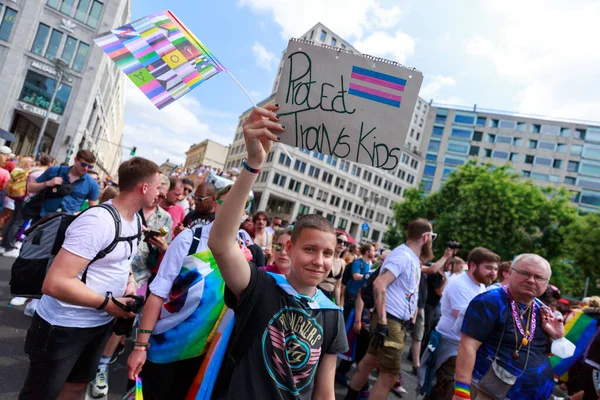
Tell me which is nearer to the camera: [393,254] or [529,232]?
[393,254]

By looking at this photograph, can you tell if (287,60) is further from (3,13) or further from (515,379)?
(3,13)

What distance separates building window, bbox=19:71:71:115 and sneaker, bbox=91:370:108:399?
3139 cm

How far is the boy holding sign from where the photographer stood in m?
1.70

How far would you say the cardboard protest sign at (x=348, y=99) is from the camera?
1.88 meters

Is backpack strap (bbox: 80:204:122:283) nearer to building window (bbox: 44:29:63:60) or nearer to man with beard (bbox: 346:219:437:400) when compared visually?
man with beard (bbox: 346:219:437:400)

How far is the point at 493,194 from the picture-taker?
28734 mm

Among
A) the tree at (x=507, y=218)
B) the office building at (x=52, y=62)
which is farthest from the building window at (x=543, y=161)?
the office building at (x=52, y=62)

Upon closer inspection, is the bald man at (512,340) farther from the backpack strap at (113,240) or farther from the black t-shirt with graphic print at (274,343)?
the backpack strap at (113,240)

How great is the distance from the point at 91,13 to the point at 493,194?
34639 millimetres

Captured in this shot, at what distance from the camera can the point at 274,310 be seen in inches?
73.0

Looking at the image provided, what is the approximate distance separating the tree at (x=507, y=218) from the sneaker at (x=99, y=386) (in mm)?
28605

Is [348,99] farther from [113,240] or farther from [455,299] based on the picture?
[455,299]

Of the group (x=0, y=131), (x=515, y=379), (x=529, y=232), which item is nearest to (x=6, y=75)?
(x=0, y=131)

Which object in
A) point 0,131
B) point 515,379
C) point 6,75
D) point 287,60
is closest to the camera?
point 287,60
